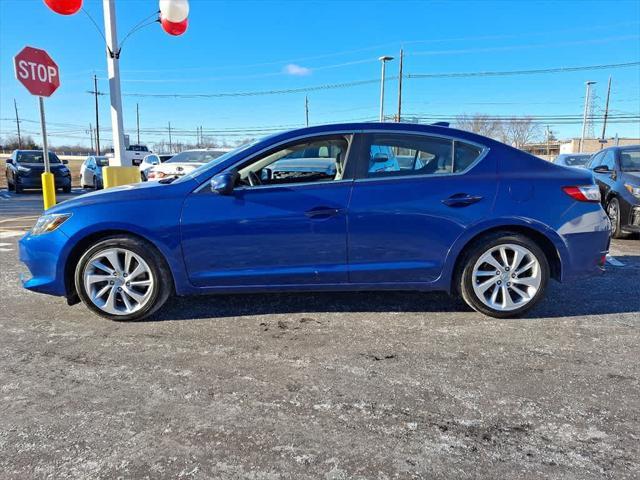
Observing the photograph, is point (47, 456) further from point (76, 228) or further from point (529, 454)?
point (529, 454)

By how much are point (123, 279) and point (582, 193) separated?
3.73 meters

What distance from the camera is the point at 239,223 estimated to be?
3359 mm

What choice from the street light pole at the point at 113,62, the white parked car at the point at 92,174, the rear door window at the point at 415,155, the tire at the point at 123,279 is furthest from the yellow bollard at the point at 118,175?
the white parked car at the point at 92,174

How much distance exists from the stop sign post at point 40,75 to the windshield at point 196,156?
3681mm

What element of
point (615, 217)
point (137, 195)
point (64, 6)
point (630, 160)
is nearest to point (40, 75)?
point (64, 6)

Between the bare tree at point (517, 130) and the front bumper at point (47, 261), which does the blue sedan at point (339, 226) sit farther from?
the bare tree at point (517, 130)

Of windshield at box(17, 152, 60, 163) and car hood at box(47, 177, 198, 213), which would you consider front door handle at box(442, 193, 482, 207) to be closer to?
car hood at box(47, 177, 198, 213)

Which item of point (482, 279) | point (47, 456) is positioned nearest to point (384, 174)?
point (482, 279)

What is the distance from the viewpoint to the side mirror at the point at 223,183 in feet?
10.9

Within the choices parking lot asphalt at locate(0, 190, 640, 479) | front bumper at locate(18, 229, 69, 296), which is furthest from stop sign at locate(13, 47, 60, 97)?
front bumper at locate(18, 229, 69, 296)

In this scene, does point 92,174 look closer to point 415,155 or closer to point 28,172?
point 28,172

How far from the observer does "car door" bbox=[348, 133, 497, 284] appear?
11.2 feet

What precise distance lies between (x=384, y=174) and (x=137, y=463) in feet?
8.30

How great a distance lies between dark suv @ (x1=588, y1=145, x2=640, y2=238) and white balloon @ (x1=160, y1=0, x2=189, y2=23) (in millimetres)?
7751
